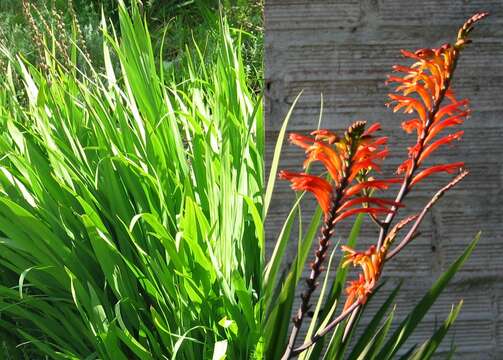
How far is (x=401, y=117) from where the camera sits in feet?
6.45

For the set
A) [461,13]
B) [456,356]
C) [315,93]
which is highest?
[461,13]

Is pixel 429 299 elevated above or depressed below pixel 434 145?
below

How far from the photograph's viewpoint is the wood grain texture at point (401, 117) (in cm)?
194

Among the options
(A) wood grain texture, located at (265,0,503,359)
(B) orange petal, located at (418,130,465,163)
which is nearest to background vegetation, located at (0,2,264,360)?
(A) wood grain texture, located at (265,0,503,359)

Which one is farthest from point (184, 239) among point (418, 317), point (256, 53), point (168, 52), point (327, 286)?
point (168, 52)

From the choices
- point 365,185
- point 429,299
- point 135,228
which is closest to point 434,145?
point 365,185

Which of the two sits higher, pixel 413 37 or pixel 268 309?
pixel 413 37

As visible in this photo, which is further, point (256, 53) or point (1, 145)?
point (256, 53)

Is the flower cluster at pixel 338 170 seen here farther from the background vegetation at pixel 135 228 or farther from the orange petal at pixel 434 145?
the background vegetation at pixel 135 228

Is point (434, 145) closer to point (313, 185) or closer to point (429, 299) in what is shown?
point (313, 185)

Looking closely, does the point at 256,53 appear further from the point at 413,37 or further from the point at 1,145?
the point at 413,37

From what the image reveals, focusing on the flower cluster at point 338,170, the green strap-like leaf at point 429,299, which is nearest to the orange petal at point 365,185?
the flower cluster at point 338,170

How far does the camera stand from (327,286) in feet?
6.57

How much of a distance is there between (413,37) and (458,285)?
52cm
